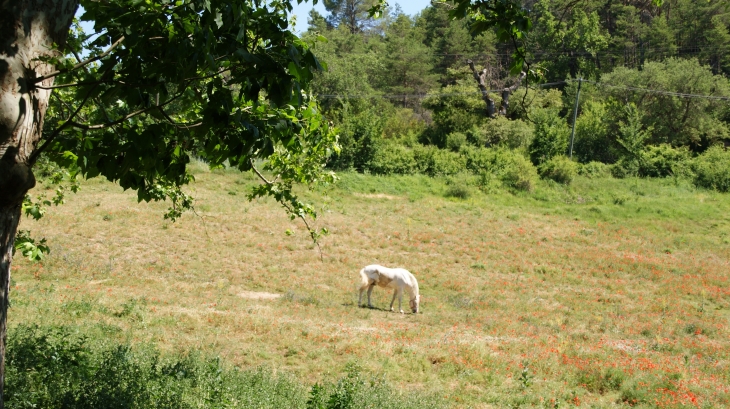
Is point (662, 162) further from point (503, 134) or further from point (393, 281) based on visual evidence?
point (393, 281)

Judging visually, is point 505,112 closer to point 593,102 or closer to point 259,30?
point 593,102

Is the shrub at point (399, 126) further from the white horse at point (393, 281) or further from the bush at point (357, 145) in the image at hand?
the white horse at point (393, 281)

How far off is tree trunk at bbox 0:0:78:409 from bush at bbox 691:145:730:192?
53728 millimetres

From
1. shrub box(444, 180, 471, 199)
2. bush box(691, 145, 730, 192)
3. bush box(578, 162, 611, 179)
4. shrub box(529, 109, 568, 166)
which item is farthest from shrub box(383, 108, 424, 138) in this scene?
bush box(691, 145, 730, 192)

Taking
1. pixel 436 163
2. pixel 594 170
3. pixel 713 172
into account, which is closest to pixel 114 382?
pixel 436 163

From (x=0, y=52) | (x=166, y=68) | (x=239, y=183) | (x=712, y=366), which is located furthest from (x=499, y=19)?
(x=239, y=183)

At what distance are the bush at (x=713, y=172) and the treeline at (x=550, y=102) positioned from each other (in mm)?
99

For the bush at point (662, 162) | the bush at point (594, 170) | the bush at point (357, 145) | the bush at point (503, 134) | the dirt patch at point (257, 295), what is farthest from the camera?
the bush at point (503, 134)

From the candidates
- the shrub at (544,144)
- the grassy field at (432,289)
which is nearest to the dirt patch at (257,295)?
the grassy field at (432,289)

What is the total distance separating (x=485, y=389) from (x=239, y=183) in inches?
1228

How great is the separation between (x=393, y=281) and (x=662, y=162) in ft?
136

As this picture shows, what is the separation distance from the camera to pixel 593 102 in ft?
216

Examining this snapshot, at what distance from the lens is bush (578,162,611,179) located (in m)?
51.1

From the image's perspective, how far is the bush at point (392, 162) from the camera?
1909 inches
